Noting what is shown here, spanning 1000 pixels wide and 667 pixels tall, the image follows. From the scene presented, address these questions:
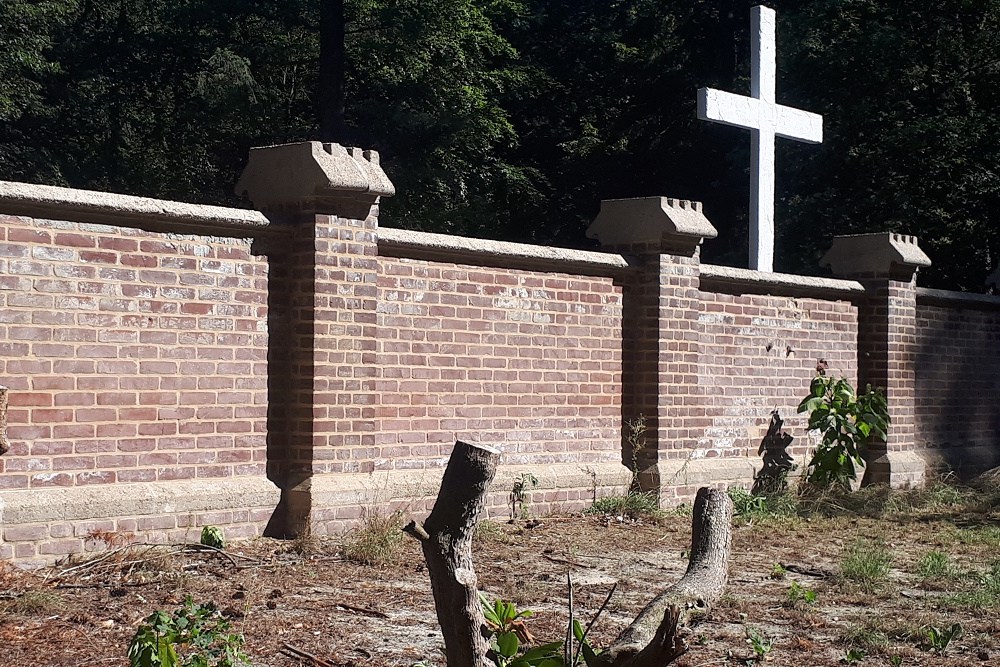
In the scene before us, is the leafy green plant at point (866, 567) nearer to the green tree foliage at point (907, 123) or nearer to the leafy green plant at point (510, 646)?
the leafy green plant at point (510, 646)

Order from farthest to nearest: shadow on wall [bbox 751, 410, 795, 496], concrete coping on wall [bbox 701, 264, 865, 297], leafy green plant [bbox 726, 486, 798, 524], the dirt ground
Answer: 1. shadow on wall [bbox 751, 410, 795, 496]
2. concrete coping on wall [bbox 701, 264, 865, 297]
3. leafy green plant [bbox 726, 486, 798, 524]
4. the dirt ground

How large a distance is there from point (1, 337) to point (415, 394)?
9.47ft

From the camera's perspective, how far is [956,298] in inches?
521

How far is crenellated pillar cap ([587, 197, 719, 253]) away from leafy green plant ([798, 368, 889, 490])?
2108mm

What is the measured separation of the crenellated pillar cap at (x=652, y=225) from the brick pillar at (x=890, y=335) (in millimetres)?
2991

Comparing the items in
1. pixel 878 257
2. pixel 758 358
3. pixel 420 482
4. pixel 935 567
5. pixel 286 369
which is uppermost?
pixel 878 257

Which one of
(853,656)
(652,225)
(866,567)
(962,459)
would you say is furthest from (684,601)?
(962,459)

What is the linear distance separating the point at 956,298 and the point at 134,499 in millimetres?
9581

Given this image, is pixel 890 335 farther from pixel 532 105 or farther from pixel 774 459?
pixel 532 105

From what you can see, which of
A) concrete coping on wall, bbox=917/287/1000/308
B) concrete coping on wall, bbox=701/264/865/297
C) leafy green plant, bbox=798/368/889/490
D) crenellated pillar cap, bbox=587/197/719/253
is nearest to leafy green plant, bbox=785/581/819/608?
crenellated pillar cap, bbox=587/197/719/253

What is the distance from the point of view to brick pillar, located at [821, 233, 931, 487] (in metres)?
12.2

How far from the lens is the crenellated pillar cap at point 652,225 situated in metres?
9.91

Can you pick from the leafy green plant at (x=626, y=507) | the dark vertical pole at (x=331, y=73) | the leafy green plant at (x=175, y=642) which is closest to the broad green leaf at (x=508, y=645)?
the leafy green plant at (x=175, y=642)

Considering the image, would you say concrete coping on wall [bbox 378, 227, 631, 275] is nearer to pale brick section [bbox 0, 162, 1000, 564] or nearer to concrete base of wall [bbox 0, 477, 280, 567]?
pale brick section [bbox 0, 162, 1000, 564]
